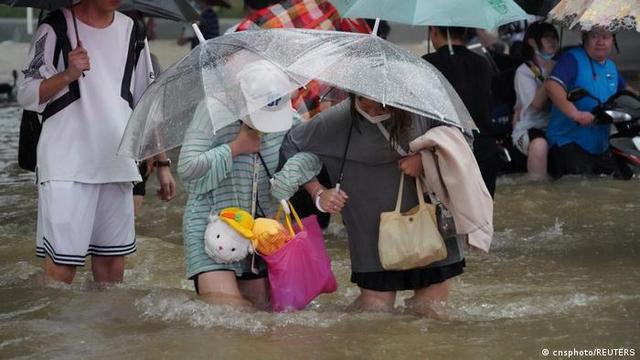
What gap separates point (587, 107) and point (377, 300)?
5122mm

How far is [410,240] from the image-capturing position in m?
5.60

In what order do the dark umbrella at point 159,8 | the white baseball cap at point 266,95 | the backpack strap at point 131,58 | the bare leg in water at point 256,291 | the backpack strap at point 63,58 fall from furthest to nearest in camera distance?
1. the dark umbrella at point 159,8
2. the backpack strap at point 131,58
3. the backpack strap at point 63,58
4. the bare leg in water at point 256,291
5. the white baseball cap at point 266,95

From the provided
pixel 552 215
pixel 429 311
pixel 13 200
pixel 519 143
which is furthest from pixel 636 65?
pixel 429 311

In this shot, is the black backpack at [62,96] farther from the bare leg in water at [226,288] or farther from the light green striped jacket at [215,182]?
the bare leg in water at [226,288]

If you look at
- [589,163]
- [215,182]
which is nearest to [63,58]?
[215,182]

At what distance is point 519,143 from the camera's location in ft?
36.8

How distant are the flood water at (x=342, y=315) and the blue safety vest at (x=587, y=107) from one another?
→ 1.80m

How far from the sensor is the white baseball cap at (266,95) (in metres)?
5.29

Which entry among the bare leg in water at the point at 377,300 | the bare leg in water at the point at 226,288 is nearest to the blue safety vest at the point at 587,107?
the bare leg in water at the point at 377,300

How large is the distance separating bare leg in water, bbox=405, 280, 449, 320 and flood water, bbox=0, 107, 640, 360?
0.05 m

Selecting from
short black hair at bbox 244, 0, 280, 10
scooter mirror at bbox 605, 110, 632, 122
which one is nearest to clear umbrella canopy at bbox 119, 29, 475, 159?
short black hair at bbox 244, 0, 280, 10

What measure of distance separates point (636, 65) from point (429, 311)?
12602 mm

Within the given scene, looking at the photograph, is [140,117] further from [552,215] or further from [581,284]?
[552,215]

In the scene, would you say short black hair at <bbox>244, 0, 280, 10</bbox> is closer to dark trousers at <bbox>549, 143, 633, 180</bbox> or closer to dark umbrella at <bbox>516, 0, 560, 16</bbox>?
dark umbrella at <bbox>516, 0, 560, 16</bbox>
